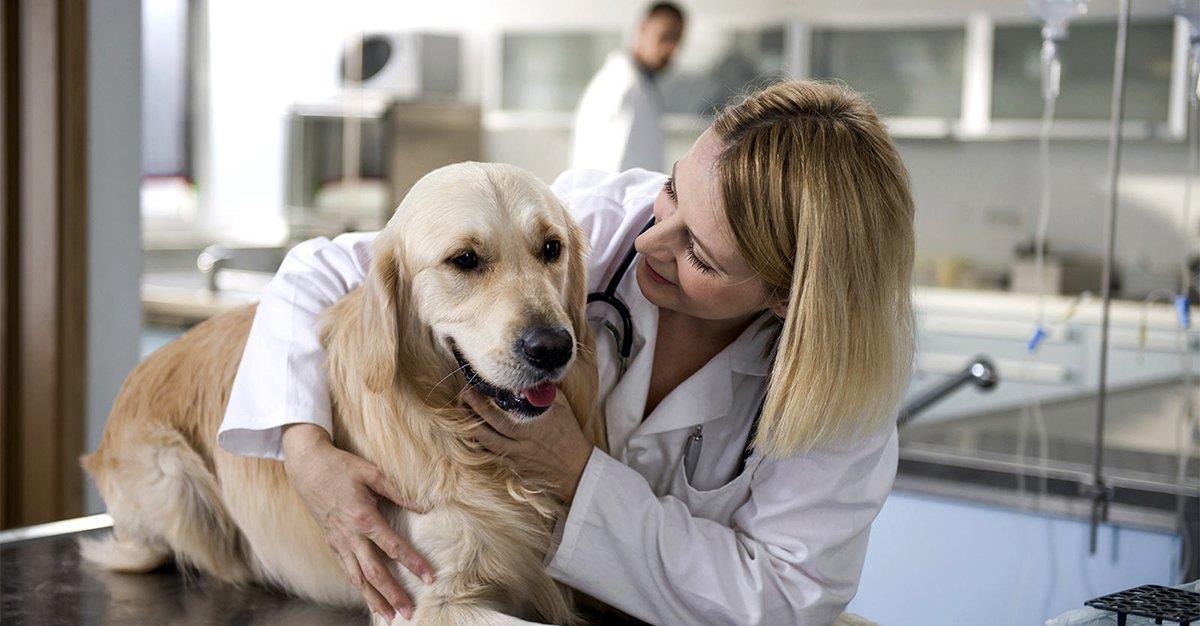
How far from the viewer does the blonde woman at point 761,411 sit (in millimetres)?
1238

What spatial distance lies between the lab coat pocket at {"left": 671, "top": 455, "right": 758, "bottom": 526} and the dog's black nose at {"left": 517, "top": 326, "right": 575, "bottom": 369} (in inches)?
10.7

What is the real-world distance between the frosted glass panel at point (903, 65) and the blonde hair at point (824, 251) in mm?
3496

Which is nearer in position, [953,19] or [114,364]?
[114,364]

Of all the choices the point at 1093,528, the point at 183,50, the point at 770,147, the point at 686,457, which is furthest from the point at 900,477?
the point at 183,50

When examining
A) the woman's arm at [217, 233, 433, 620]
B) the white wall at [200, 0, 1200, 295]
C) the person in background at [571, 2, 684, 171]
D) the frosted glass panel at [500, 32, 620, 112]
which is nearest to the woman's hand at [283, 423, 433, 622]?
the woman's arm at [217, 233, 433, 620]

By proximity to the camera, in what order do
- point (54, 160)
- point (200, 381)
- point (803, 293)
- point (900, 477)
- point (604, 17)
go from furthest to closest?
point (604, 17)
point (54, 160)
point (900, 477)
point (200, 381)
point (803, 293)

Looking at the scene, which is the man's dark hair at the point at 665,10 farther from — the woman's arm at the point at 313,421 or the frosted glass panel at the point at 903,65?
the woman's arm at the point at 313,421

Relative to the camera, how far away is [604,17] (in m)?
5.27

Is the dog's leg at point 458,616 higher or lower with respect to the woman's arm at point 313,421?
lower

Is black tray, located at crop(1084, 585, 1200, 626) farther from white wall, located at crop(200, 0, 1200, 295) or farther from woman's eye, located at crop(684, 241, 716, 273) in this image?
white wall, located at crop(200, 0, 1200, 295)

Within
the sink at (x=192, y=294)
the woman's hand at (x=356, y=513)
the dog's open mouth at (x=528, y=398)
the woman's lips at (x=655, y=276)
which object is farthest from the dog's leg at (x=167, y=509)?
the sink at (x=192, y=294)

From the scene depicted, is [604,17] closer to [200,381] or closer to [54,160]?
[54,160]

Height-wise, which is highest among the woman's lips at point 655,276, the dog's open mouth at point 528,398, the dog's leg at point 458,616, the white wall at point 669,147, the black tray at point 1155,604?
the white wall at point 669,147

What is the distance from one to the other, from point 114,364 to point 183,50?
3.23 m
